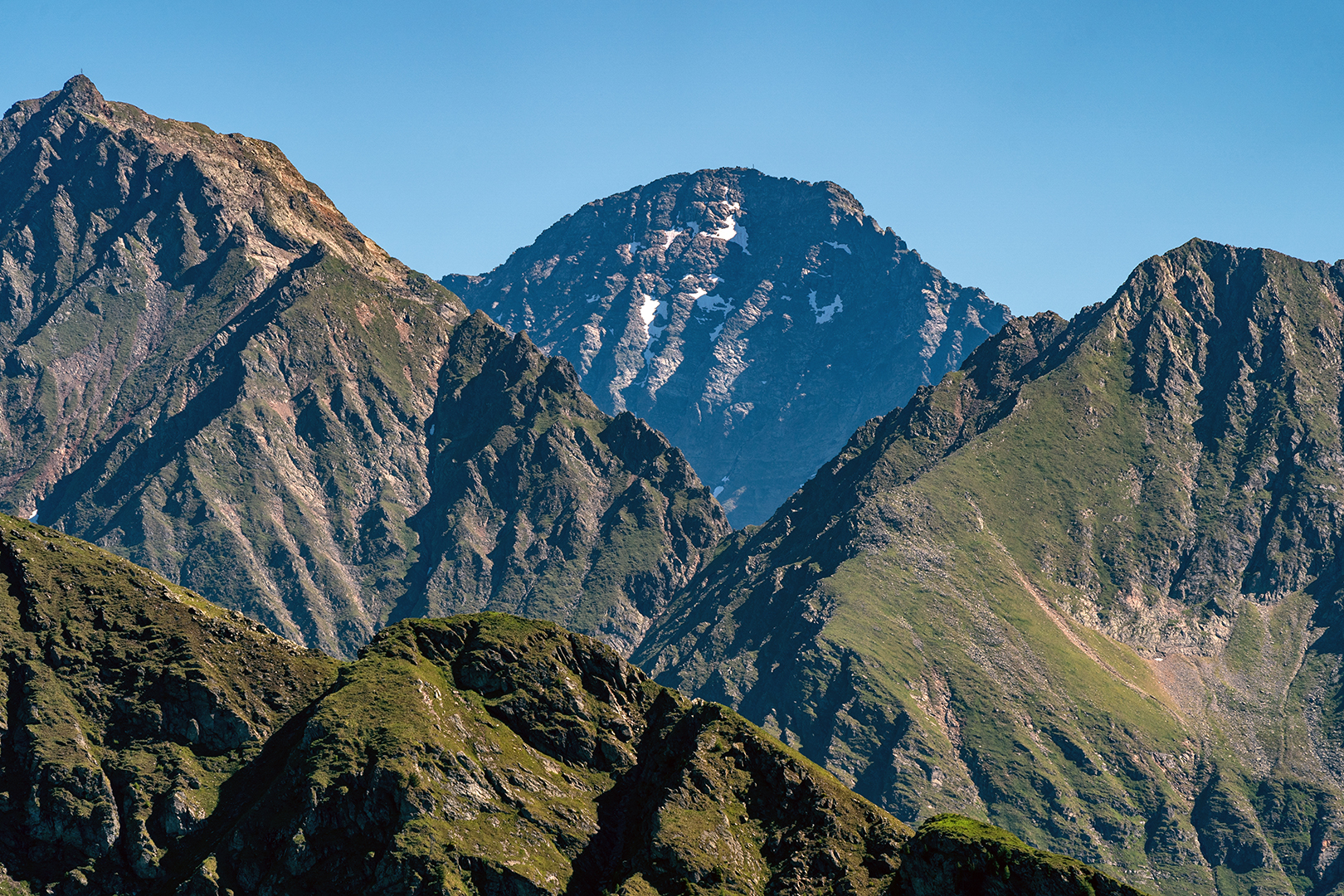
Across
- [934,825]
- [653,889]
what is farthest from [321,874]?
[934,825]

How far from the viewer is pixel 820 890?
646 ft

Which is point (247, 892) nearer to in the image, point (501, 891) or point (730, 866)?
point (501, 891)

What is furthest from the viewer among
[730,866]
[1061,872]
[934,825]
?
[730,866]

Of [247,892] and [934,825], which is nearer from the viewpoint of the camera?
[934,825]

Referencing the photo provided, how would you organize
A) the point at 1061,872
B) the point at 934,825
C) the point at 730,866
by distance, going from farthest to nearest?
the point at 730,866, the point at 934,825, the point at 1061,872

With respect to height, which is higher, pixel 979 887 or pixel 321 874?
pixel 979 887

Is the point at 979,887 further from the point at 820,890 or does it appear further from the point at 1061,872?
the point at 820,890

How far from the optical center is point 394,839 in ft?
652

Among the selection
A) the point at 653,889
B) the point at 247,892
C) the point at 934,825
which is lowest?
the point at 247,892

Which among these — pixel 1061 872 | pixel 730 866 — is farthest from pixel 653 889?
pixel 1061 872

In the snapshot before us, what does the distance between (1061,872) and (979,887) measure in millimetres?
9914

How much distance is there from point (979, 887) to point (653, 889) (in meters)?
43.2

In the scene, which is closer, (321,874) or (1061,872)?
(1061,872)

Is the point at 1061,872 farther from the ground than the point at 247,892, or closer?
farther from the ground
